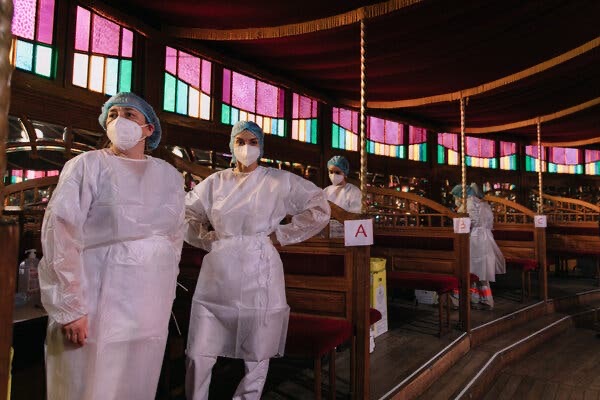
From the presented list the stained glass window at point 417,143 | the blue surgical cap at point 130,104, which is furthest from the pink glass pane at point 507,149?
the blue surgical cap at point 130,104

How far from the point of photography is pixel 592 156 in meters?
10.7

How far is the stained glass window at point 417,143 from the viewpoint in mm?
8039

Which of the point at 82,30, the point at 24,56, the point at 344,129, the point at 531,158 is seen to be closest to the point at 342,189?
the point at 344,129

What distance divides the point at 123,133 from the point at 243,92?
12.1 ft

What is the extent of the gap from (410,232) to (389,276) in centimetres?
53

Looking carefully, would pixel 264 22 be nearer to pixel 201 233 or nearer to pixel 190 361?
pixel 201 233

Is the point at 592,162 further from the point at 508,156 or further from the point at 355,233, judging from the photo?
the point at 355,233

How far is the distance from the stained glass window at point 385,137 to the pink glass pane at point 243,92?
8.44 ft

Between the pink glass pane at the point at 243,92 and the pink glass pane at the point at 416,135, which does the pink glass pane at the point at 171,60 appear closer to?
the pink glass pane at the point at 243,92

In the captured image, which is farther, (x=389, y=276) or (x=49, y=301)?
(x=389, y=276)

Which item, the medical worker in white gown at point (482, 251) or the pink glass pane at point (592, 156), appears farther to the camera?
the pink glass pane at point (592, 156)

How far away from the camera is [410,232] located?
431 cm

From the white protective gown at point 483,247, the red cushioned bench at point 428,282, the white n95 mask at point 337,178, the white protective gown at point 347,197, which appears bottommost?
the red cushioned bench at point 428,282

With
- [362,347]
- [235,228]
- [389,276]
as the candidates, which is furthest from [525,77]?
[235,228]
